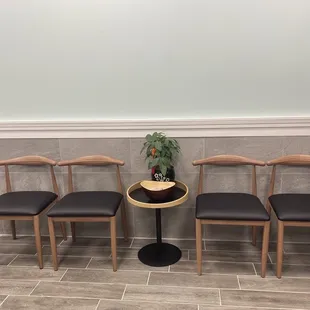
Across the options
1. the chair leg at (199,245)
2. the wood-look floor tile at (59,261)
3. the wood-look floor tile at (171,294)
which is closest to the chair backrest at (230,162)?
the chair leg at (199,245)

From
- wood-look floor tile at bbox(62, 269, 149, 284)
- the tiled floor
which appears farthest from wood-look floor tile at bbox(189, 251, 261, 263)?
wood-look floor tile at bbox(62, 269, 149, 284)

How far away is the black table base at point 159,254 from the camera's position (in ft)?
7.63

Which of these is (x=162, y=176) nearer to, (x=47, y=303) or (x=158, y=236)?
(x=158, y=236)

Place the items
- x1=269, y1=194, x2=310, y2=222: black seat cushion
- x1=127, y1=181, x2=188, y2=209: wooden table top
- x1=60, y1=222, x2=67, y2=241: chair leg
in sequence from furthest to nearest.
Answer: x1=60, y1=222, x2=67, y2=241: chair leg
x1=127, y1=181, x2=188, y2=209: wooden table top
x1=269, y1=194, x2=310, y2=222: black seat cushion

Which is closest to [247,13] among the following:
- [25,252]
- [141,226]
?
[141,226]

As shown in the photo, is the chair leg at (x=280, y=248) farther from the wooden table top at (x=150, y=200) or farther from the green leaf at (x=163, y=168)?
the green leaf at (x=163, y=168)

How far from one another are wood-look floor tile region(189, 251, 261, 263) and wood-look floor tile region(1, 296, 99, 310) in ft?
2.77

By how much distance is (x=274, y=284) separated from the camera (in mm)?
2051

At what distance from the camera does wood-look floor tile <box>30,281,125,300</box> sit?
78.8 inches

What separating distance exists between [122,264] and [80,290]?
1.23 feet

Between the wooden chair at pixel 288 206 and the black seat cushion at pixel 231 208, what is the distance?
0.11 meters

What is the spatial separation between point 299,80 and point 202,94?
0.71 meters

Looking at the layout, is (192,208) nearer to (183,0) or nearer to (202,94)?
(202,94)

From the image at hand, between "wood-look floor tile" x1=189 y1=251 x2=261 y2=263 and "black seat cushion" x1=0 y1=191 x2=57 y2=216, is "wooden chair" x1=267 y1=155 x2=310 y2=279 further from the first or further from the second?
"black seat cushion" x1=0 y1=191 x2=57 y2=216
